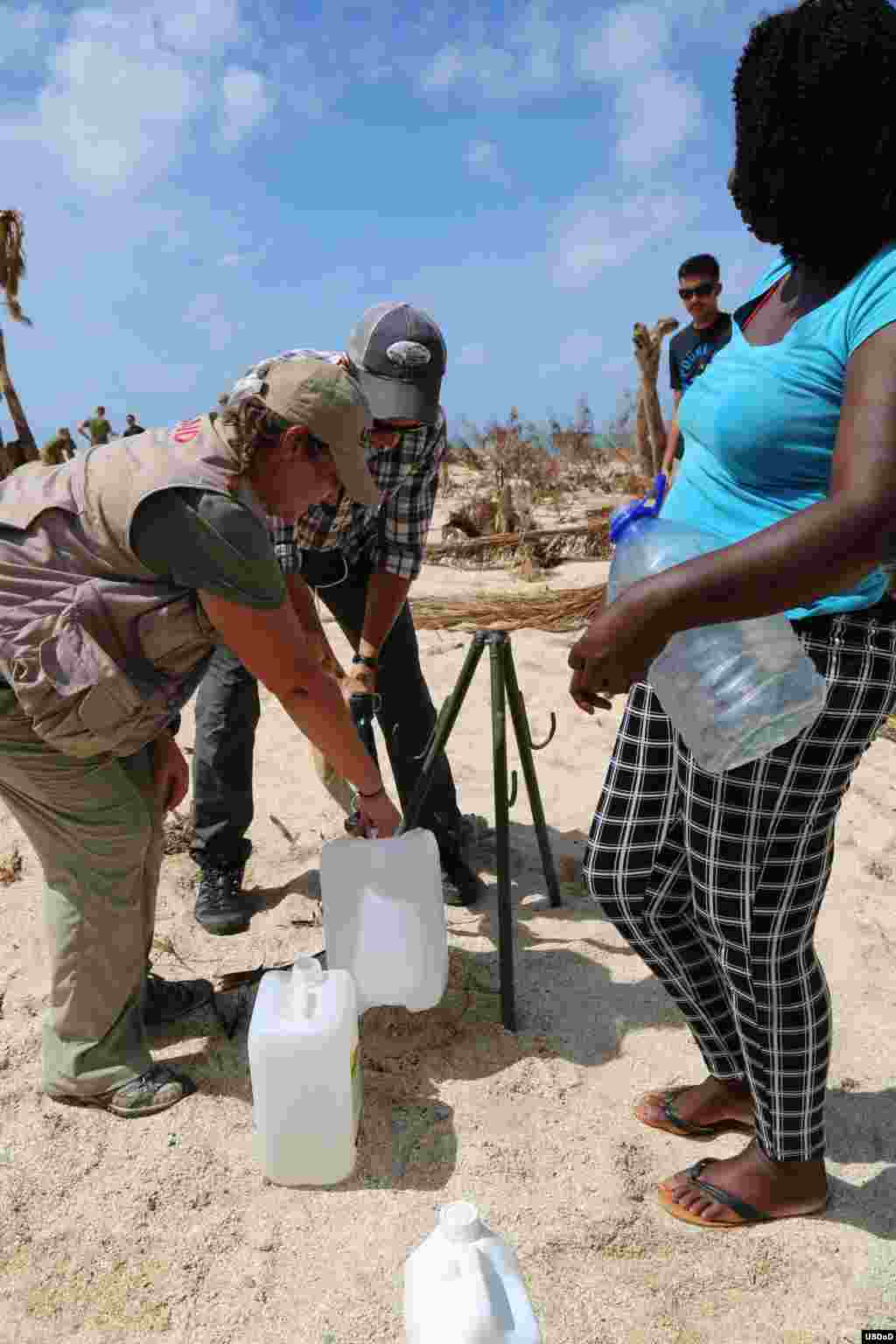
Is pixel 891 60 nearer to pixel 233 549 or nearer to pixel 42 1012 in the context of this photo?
pixel 233 549

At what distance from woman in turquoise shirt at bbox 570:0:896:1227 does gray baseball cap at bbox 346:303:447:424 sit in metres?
1.16

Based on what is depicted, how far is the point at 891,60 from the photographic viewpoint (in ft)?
4.44

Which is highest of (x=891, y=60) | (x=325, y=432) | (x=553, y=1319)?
(x=891, y=60)

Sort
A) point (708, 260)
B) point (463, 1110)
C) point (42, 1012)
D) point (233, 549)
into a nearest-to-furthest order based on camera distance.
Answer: point (233, 549), point (463, 1110), point (42, 1012), point (708, 260)

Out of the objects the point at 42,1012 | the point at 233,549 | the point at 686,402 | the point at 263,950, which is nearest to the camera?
the point at 686,402

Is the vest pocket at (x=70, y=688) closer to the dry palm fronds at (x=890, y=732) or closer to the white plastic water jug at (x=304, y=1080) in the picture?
the white plastic water jug at (x=304, y=1080)

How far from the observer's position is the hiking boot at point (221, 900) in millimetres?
3225

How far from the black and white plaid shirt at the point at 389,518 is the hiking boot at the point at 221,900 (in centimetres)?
100

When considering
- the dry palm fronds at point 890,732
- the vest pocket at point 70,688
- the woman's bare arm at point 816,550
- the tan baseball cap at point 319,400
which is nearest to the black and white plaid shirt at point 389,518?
the tan baseball cap at point 319,400

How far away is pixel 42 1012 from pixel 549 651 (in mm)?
3621

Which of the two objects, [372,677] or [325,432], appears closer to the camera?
[325,432]

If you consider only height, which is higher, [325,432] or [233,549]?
[325,432]

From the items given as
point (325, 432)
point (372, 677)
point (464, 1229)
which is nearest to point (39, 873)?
point (372, 677)

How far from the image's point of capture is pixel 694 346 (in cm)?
579
